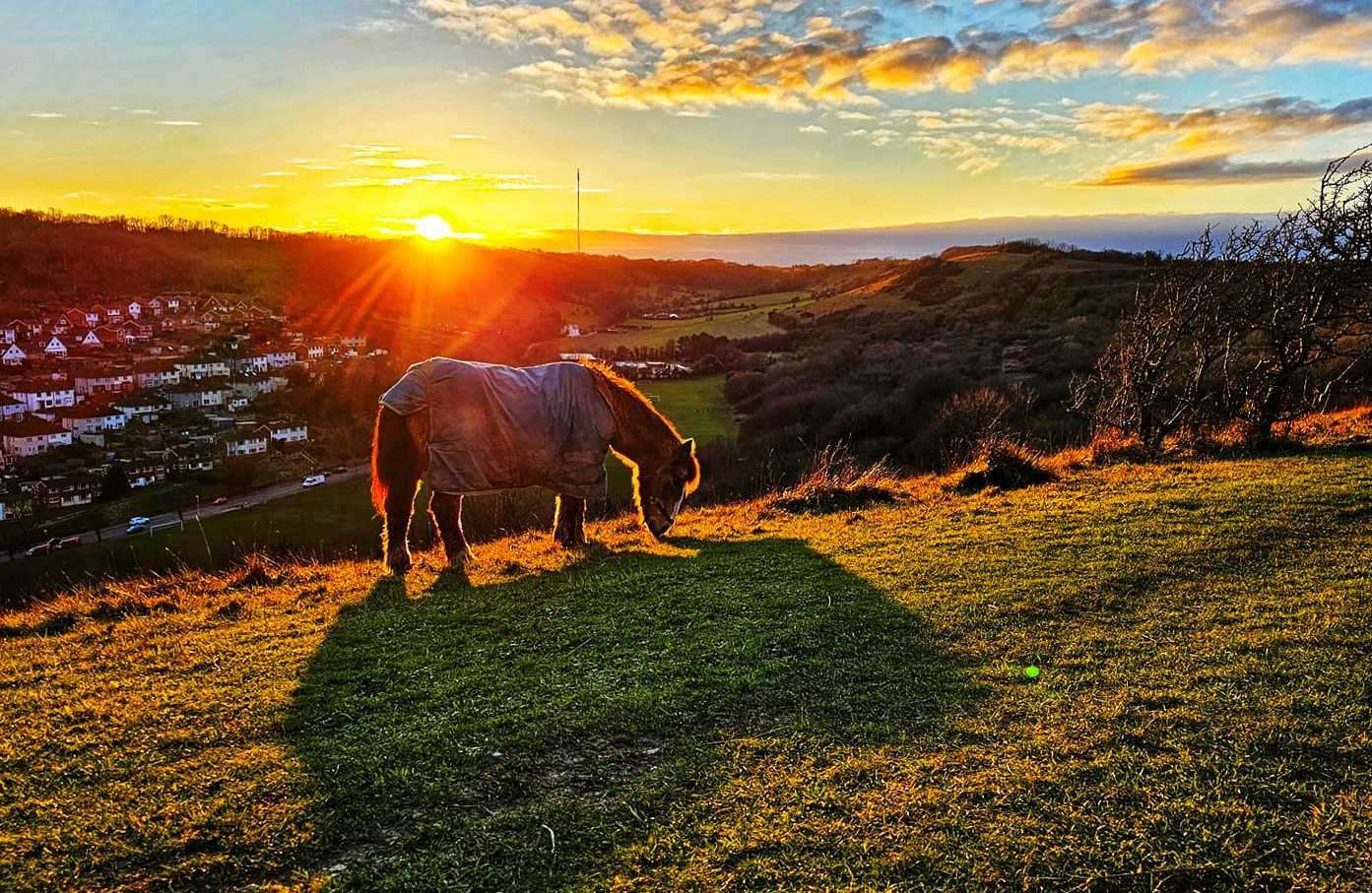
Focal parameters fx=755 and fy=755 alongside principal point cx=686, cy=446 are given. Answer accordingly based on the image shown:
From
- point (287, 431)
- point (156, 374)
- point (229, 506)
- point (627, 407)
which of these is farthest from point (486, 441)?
point (156, 374)

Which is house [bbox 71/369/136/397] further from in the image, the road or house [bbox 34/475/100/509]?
the road

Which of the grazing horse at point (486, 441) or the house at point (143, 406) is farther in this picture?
the house at point (143, 406)

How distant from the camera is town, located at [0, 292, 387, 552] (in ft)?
127

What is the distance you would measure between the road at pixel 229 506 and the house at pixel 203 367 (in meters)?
34.1

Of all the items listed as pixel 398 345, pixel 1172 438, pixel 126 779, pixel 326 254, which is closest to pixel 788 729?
pixel 126 779

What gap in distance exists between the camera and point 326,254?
13338cm

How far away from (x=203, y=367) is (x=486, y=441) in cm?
7174

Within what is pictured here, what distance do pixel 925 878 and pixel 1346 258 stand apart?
1335cm

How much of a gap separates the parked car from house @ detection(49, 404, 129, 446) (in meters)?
22.5

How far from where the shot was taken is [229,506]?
35.7 m

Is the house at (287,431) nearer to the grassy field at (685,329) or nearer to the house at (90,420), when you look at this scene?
the house at (90,420)

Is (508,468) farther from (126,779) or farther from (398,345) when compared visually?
(398,345)

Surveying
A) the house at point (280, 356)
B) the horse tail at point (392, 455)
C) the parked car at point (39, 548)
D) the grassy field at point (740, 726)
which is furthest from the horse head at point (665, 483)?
the house at point (280, 356)

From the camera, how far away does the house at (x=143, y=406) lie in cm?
5519
